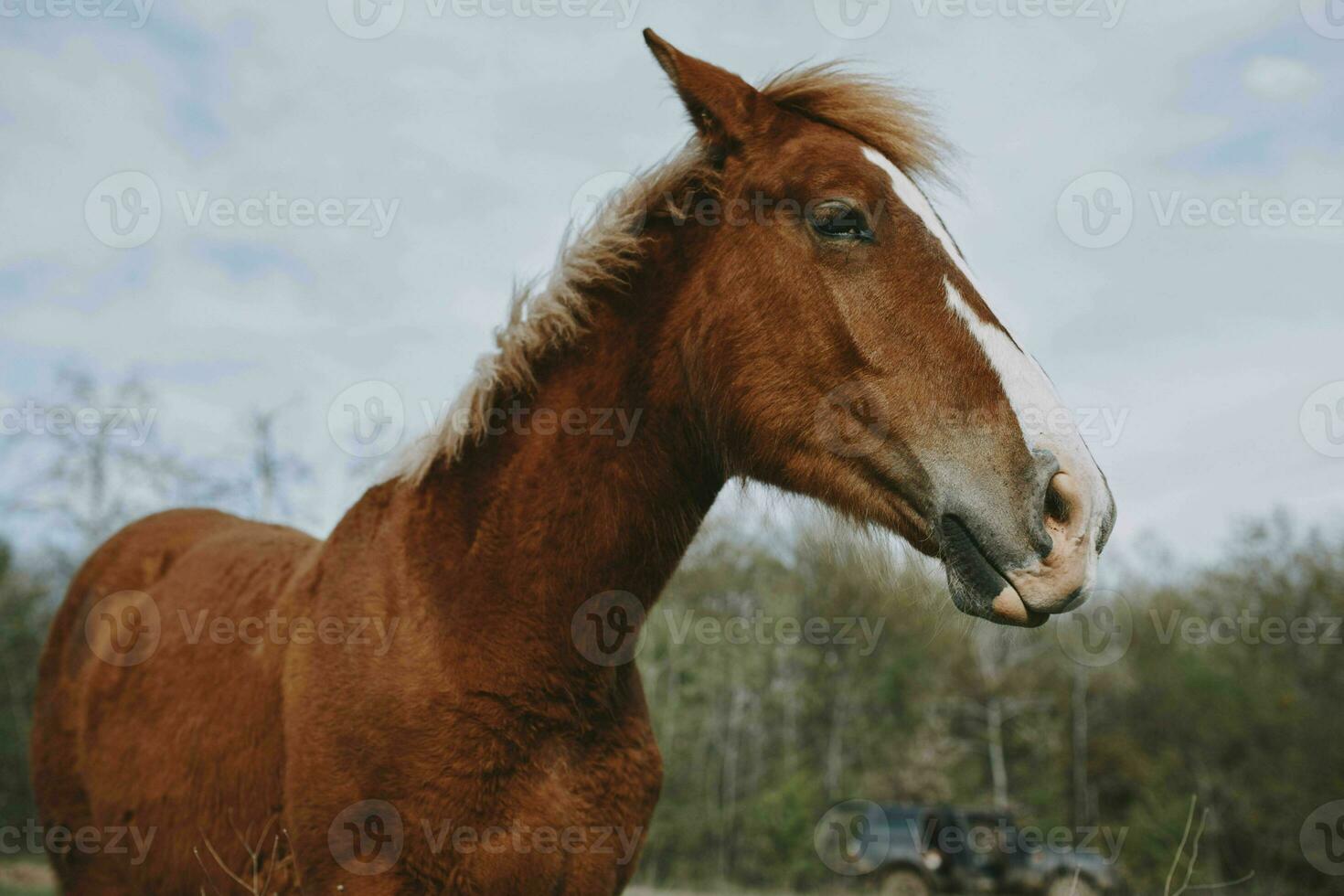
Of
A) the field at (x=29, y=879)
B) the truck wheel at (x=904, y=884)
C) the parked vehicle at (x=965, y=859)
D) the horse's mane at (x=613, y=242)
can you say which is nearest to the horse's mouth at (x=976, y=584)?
the horse's mane at (x=613, y=242)

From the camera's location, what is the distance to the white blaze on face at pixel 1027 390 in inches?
91.4

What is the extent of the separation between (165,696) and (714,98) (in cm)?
313

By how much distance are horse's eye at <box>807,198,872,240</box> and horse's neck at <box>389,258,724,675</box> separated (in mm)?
566

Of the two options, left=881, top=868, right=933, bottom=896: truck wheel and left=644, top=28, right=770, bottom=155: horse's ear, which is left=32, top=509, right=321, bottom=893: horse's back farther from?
left=881, top=868, right=933, bottom=896: truck wheel

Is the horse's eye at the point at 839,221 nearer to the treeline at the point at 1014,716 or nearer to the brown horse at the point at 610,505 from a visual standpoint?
the brown horse at the point at 610,505

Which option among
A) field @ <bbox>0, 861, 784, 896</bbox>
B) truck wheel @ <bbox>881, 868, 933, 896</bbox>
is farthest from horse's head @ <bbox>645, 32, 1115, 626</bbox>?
field @ <bbox>0, 861, 784, 896</bbox>

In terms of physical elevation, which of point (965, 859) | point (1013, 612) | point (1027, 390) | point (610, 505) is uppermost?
point (1027, 390)

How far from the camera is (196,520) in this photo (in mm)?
5109

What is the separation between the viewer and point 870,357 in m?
2.71

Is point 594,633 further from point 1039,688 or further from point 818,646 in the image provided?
point 1039,688

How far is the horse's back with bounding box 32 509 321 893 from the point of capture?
3.17 m

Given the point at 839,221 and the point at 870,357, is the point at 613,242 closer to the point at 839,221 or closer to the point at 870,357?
the point at 839,221

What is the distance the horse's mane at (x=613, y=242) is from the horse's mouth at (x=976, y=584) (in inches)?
54.4

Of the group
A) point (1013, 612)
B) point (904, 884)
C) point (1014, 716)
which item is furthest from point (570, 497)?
point (1014, 716)
